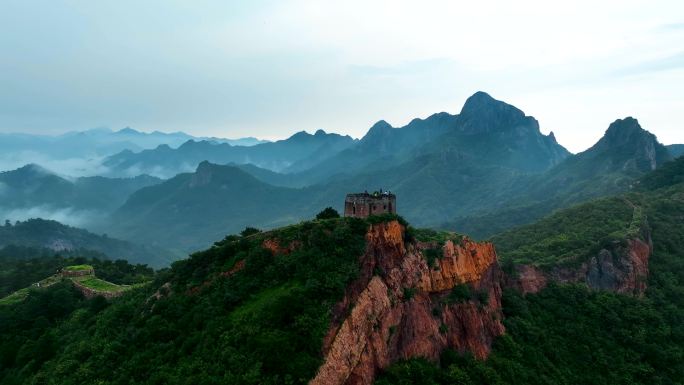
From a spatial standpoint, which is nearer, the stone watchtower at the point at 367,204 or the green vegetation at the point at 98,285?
the stone watchtower at the point at 367,204

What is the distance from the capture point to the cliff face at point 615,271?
218 ft

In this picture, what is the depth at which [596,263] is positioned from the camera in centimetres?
7000

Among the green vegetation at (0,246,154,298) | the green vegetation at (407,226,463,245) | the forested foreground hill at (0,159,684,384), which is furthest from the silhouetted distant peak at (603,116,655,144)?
the green vegetation at (0,246,154,298)

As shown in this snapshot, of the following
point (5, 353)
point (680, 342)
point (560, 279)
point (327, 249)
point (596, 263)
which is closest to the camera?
point (327, 249)

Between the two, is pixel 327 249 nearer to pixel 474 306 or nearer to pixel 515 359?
pixel 474 306

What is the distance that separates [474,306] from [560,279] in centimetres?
2844

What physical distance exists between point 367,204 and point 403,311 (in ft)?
42.1

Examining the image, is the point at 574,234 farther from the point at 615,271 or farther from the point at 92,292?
the point at 92,292

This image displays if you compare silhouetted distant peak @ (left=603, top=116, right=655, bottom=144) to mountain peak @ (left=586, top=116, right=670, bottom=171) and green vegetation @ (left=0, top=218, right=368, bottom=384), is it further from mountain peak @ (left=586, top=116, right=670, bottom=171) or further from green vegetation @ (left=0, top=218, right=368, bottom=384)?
green vegetation @ (left=0, top=218, right=368, bottom=384)

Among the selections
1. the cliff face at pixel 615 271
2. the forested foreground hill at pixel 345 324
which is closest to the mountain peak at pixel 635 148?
the cliff face at pixel 615 271

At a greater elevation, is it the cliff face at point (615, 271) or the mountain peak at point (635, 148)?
the mountain peak at point (635, 148)

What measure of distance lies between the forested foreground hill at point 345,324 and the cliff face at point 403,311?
121 mm

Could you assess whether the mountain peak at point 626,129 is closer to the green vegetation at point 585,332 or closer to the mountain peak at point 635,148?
the mountain peak at point 635,148

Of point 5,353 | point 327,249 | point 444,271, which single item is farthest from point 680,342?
point 5,353
